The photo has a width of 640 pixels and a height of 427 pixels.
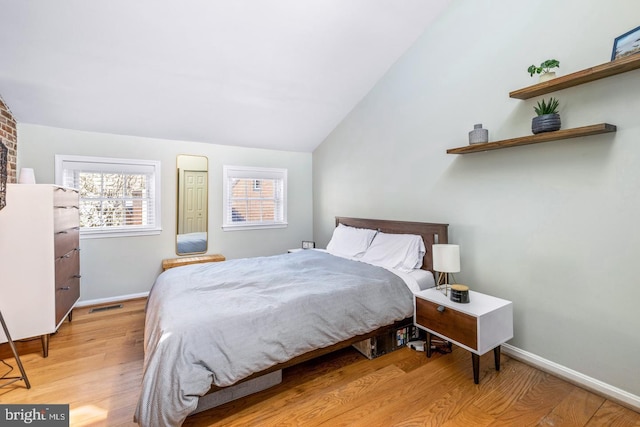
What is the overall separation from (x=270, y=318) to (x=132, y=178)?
3.18 m

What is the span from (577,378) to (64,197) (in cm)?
448

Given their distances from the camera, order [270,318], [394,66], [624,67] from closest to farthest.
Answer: [624,67]
[270,318]
[394,66]

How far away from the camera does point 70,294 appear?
283 centimetres

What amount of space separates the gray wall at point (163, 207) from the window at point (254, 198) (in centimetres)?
10

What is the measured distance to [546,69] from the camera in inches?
81.5

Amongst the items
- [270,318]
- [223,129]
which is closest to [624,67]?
[270,318]

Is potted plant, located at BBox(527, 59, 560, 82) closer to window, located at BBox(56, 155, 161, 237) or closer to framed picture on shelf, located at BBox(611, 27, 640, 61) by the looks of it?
framed picture on shelf, located at BBox(611, 27, 640, 61)

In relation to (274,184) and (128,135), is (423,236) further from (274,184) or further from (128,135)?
(128,135)

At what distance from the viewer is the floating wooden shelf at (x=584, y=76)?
63.4 inches

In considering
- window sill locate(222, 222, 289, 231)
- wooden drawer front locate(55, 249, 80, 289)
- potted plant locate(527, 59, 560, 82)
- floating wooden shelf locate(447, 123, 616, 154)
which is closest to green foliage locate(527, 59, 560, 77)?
potted plant locate(527, 59, 560, 82)

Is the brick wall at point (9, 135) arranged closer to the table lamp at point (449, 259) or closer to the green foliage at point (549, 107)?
the table lamp at point (449, 259)

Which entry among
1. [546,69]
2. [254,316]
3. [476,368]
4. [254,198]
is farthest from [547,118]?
[254,198]

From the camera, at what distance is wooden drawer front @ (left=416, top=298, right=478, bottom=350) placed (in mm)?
1934

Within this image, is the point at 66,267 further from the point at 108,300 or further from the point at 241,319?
the point at 241,319
